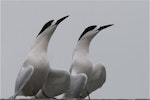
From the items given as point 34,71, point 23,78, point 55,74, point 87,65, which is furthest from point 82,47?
point 23,78

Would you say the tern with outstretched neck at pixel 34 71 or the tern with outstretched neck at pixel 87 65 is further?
the tern with outstretched neck at pixel 87 65

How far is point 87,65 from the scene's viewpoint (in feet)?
52.5

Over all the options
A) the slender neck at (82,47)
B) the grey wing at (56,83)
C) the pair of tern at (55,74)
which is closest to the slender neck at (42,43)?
the pair of tern at (55,74)

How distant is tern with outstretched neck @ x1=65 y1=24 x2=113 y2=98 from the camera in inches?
630

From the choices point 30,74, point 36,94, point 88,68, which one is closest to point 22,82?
point 30,74

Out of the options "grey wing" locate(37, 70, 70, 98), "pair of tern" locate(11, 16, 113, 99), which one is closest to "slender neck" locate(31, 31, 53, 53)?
"pair of tern" locate(11, 16, 113, 99)

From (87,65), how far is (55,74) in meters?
1.08

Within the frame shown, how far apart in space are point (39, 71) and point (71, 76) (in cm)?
153

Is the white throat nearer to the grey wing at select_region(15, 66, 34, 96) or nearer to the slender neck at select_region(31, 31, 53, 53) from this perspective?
the slender neck at select_region(31, 31, 53, 53)

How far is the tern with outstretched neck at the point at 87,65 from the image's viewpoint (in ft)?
52.5

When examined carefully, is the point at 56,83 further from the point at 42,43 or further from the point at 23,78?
the point at 23,78

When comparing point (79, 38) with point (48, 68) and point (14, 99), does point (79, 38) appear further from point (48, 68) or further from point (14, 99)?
point (14, 99)

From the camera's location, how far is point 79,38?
17.1 meters

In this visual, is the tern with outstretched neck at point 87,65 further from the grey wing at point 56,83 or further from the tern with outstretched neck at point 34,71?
the tern with outstretched neck at point 34,71
